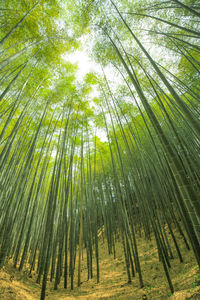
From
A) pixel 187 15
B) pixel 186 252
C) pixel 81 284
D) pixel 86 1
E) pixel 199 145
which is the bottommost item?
pixel 81 284

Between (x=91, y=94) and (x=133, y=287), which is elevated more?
(x=91, y=94)

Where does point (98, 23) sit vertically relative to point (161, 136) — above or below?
above

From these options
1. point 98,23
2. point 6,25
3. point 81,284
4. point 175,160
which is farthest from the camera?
point 81,284

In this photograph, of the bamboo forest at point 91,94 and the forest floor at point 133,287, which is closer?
the forest floor at point 133,287

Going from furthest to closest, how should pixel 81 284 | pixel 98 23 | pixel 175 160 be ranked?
1. pixel 81 284
2. pixel 98 23
3. pixel 175 160

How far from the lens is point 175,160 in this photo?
1263 millimetres

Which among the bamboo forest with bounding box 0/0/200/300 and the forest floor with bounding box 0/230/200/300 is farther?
the bamboo forest with bounding box 0/0/200/300

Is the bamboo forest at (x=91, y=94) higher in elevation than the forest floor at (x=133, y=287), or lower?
higher

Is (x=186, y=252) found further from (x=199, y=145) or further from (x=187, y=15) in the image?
(x=187, y=15)

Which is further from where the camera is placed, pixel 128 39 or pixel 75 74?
pixel 75 74

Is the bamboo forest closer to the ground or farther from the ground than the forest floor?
farther from the ground

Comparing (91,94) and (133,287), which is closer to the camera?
(133,287)

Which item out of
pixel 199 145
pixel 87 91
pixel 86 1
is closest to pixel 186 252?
pixel 199 145

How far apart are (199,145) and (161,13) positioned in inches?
130
